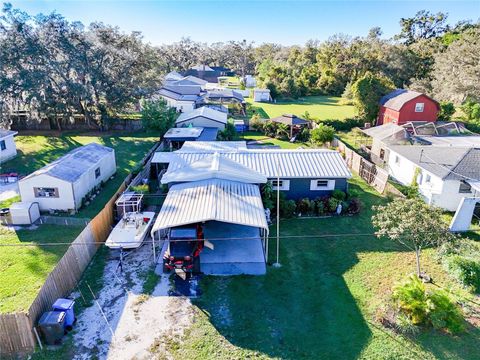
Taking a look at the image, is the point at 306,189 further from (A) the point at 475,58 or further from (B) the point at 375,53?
(B) the point at 375,53

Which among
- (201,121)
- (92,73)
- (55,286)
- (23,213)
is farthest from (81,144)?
(55,286)

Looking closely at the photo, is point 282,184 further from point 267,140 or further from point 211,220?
point 267,140

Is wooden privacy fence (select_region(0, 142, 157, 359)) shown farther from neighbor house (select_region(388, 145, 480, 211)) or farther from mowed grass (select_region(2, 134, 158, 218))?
neighbor house (select_region(388, 145, 480, 211))

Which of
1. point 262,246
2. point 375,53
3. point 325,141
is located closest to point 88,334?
point 262,246

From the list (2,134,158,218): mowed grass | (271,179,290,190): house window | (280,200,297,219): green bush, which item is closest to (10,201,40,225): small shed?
(2,134,158,218): mowed grass

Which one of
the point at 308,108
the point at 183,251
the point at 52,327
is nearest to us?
the point at 52,327

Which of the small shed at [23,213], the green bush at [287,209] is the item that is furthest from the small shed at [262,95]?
the small shed at [23,213]

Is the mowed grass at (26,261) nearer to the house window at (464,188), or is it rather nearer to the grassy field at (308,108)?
the house window at (464,188)
